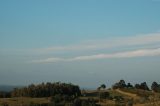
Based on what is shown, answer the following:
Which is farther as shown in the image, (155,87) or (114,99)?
(155,87)

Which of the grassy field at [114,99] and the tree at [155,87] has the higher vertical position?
the tree at [155,87]

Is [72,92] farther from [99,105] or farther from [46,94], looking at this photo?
[99,105]

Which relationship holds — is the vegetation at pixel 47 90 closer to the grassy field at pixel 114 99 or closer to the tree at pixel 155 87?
the grassy field at pixel 114 99

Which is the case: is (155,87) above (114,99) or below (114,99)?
above

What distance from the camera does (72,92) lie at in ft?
577

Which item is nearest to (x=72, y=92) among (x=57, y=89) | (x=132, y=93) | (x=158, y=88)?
(x=57, y=89)

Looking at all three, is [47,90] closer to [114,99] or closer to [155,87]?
[114,99]

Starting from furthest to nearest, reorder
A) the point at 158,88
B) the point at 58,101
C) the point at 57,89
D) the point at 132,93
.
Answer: the point at 158,88, the point at 57,89, the point at 132,93, the point at 58,101

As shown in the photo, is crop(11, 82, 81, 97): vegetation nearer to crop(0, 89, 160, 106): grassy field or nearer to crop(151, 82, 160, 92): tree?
crop(0, 89, 160, 106): grassy field

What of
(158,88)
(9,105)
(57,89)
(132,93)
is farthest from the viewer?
(158,88)

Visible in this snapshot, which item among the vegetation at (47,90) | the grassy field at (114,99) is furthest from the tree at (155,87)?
the vegetation at (47,90)

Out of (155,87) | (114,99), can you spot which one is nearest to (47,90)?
(114,99)

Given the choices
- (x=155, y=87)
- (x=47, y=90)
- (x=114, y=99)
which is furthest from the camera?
(x=155, y=87)

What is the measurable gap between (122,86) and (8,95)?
198 feet
